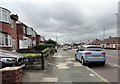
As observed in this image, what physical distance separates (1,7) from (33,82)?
1775cm

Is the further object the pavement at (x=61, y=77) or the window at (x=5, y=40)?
the window at (x=5, y=40)

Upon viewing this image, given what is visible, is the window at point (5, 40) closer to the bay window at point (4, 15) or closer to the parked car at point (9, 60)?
the bay window at point (4, 15)

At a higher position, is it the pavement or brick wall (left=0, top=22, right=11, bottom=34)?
brick wall (left=0, top=22, right=11, bottom=34)

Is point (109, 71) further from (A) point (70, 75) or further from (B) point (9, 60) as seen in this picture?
(B) point (9, 60)

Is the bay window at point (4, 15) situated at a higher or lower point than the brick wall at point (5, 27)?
higher

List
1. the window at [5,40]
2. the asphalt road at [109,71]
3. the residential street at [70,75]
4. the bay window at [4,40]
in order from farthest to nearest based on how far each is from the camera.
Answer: the window at [5,40], the bay window at [4,40], the asphalt road at [109,71], the residential street at [70,75]

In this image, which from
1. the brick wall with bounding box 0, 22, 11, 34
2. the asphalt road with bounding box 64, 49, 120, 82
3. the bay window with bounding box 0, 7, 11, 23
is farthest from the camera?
the brick wall with bounding box 0, 22, 11, 34

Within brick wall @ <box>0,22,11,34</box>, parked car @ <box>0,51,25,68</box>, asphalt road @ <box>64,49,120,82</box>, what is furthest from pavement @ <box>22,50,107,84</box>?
brick wall @ <box>0,22,11,34</box>

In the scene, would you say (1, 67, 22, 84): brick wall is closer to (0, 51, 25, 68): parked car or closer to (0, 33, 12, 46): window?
(0, 51, 25, 68): parked car

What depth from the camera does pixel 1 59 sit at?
376 inches

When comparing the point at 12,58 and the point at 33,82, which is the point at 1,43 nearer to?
the point at 12,58

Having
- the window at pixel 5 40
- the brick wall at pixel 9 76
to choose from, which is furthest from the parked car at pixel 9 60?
the window at pixel 5 40

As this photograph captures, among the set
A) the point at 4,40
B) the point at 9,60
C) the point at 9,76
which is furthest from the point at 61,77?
the point at 4,40

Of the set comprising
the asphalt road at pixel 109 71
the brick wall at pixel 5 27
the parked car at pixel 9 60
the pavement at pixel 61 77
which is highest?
the brick wall at pixel 5 27
